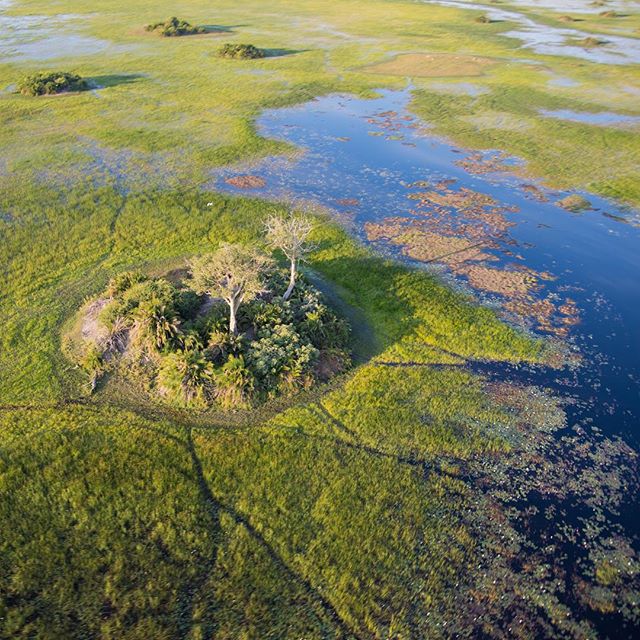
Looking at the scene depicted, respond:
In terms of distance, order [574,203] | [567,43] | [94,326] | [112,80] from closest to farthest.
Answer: [94,326] < [574,203] < [112,80] < [567,43]

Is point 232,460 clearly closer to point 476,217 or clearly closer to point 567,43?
point 476,217

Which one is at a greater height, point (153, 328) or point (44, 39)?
point (44, 39)

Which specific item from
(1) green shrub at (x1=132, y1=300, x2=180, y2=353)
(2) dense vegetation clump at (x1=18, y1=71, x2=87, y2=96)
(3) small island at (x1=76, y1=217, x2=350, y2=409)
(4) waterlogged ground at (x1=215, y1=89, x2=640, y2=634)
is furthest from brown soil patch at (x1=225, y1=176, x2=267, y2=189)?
(2) dense vegetation clump at (x1=18, y1=71, x2=87, y2=96)

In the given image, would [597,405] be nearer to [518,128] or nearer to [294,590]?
[294,590]

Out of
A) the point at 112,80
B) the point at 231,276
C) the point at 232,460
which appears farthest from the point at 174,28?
the point at 232,460

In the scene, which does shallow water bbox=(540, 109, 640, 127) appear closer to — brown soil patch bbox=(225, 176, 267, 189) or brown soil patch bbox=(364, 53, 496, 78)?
brown soil patch bbox=(364, 53, 496, 78)

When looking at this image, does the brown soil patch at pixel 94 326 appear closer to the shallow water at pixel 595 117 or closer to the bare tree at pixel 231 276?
the bare tree at pixel 231 276
